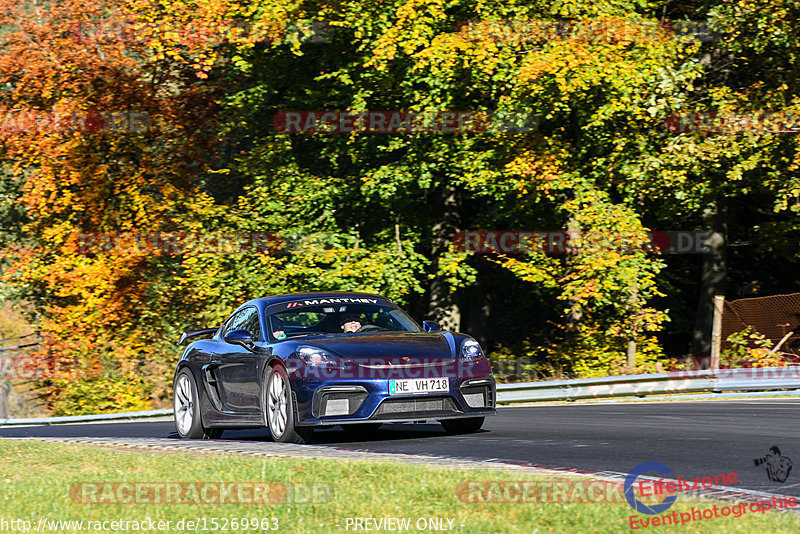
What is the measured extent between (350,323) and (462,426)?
1538 mm

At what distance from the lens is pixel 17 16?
2889 cm

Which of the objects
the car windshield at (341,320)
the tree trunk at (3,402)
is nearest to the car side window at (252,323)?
the car windshield at (341,320)

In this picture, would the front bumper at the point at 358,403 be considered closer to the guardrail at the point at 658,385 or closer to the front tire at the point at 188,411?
the front tire at the point at 188,411

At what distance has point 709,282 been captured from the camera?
1106 inches

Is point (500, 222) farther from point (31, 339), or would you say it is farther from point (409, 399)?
point (31, 339)

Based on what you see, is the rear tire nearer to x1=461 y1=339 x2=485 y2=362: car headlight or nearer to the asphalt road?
the asphalt road

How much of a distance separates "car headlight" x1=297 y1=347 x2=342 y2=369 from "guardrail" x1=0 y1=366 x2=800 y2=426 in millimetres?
9151

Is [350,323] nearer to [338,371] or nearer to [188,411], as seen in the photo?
[338,371]

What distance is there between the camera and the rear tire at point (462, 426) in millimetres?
11461

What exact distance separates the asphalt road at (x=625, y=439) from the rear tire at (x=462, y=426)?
15 cm

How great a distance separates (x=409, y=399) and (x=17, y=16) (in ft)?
73.1

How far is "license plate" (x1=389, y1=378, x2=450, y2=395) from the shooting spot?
33.7 ft

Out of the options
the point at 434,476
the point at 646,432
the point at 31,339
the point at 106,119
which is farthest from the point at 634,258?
the point at 31,339

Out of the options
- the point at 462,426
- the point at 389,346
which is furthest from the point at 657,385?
the point at 389,346
